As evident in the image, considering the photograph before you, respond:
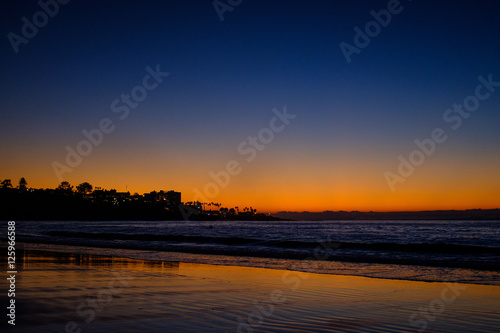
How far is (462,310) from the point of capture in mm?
8508

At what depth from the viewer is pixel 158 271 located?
14695 millimetres

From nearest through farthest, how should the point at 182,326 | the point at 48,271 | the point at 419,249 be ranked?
the point at 182,326, the point at 48,271, the point at 419,249

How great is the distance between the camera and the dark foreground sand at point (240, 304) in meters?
6.75

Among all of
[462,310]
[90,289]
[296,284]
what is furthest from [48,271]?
[462,310]

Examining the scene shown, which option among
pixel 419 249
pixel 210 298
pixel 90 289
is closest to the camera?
pixel 210 298

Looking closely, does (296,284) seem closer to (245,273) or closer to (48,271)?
(245,273)

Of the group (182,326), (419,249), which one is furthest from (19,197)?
(182,326)

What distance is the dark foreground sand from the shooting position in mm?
6746

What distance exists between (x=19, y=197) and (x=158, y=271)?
20445cm

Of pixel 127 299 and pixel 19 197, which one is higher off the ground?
pixel 19 197

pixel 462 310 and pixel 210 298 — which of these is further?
pixel 210 298

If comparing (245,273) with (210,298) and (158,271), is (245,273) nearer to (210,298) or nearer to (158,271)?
(158,271)

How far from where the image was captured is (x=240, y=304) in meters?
8.68

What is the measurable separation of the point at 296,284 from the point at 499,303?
4801 mm
